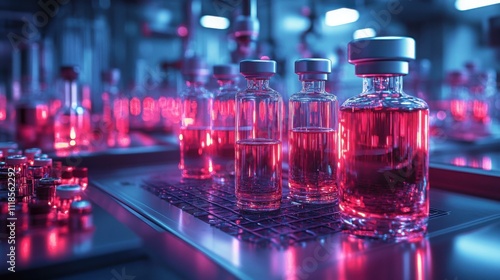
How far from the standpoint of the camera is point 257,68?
66 centimetres

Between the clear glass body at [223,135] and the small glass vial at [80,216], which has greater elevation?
the clear glass body at [223,135]

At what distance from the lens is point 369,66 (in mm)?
563

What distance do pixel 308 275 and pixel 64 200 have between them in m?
0.44

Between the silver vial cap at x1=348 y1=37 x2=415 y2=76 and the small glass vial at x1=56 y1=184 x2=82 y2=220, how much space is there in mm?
474

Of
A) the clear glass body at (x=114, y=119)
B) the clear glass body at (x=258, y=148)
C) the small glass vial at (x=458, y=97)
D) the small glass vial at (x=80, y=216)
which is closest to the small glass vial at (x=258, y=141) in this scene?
the clear glass body at (x=258, y=148)

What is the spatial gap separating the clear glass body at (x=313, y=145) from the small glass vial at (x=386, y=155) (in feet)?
0.39

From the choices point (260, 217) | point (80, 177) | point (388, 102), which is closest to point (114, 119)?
point (80, 177)

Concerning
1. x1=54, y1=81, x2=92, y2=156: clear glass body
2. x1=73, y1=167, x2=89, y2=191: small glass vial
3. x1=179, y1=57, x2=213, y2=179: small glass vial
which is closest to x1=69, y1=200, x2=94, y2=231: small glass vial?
x1=73, y1=167, x2=89, y2=191: small glass vial

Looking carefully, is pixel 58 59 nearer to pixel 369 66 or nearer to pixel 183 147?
pixel 183 147

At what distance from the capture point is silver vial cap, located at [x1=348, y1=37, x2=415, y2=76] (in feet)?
1.77

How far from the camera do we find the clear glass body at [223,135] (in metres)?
0.93

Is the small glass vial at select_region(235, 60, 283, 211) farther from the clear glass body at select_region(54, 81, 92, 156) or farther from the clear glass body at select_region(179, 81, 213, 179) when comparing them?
the clear glass body at select_region(54, 81, 92, 156)

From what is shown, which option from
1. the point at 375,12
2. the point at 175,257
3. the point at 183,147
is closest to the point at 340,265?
the point at 175,257

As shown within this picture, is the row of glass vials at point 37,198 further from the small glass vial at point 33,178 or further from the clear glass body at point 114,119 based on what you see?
the clear glass body at point 114,119
